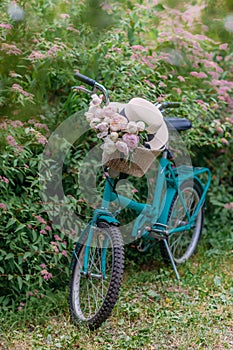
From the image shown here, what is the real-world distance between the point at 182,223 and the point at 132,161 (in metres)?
1.15

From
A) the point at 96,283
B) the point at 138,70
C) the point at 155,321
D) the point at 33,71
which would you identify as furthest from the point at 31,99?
the point at 155,321

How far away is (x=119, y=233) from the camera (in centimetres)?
295

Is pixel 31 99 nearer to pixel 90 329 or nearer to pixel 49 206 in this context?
pixel 49 206

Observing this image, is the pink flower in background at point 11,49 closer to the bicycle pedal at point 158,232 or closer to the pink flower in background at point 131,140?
the pink flower in background at point 131,140

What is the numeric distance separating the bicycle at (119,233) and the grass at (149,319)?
4.7 inches

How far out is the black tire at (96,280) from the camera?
2863 millimetres

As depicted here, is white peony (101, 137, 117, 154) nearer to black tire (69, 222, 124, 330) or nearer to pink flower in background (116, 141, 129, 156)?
pink flower in background (116, 141, 129, 156)

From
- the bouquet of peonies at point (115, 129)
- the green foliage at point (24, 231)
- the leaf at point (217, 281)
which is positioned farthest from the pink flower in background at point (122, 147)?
the leaf at point (217, 281)

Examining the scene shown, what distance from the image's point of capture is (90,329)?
2949 mm

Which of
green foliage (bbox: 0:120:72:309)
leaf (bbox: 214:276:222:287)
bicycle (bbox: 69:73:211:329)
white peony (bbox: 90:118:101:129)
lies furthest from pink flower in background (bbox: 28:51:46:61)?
leaf (bbox: 214:276:222:287)

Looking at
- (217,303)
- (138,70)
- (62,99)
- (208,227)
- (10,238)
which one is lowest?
(208,227)

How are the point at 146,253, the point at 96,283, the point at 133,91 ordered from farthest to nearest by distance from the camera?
the point at 146,253, the point at 133,91, the point at 96,283

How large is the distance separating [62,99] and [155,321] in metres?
1.68

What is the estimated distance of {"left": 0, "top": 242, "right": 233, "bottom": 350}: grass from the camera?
111 inches
